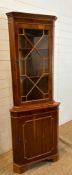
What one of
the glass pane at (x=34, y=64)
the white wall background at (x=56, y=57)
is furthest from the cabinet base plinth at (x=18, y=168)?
the glass pane at (x=34, y=64)

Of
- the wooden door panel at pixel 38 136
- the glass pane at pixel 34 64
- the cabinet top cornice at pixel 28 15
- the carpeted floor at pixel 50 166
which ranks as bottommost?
the carpeted floor at pixel 50 166

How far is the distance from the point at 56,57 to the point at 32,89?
1186mm

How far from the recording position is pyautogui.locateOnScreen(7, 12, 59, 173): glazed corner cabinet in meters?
1.90

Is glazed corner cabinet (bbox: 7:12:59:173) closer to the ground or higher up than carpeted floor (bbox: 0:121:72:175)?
higher up

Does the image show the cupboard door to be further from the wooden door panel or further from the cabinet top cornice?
the cabinet top cornice

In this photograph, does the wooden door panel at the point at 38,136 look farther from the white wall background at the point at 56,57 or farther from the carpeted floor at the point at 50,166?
the white wall background at the point at 56,57

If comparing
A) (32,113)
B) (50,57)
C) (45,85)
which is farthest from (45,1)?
(32,113)

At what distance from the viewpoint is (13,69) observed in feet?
6.34

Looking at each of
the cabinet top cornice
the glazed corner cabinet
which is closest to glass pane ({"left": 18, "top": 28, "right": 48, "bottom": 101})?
the glazed corner cabinet

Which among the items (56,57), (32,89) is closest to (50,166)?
(32,89)

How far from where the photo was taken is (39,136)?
7.06ft

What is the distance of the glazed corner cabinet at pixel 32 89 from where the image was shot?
190 cm

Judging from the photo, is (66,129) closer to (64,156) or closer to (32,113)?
(64,156)

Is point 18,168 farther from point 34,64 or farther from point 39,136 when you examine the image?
point 34,64
